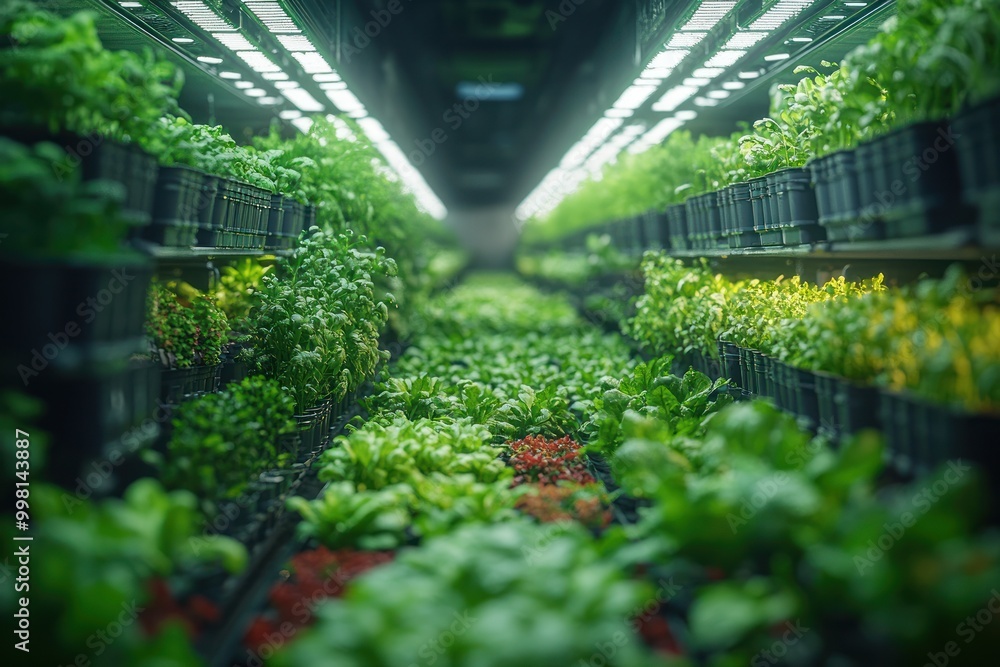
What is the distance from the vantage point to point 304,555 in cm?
200

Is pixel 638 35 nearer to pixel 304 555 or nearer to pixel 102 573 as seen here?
pixel 304 555

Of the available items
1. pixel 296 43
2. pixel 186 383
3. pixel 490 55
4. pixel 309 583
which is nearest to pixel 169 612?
pixel 309 583

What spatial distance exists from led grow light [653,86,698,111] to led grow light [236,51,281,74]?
2615 millimetres

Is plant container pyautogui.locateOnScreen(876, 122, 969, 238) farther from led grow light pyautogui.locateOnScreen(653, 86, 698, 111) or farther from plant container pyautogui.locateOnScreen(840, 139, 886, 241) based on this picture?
led grow light pyautogui.locateOnScreen(653, 86, 698, 111)

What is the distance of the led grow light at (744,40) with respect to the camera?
11.1 feet

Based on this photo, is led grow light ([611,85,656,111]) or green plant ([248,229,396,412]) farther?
led grow light ([611,85,656,111])

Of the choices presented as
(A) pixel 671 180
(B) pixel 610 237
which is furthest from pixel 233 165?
(B) pixel 610 237

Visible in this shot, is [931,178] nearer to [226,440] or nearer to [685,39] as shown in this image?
[685,39]

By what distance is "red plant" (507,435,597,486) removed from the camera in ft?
8.66

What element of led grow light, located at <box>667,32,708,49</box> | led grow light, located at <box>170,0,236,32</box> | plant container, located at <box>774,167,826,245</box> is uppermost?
led grow light, located at <box>667,32,708,49</box>

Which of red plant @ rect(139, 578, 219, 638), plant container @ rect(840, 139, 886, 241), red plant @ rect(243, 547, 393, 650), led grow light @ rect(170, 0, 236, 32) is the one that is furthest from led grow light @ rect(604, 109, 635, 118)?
red plant @ rect(139, 578, 219, 638)

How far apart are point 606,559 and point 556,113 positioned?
7198mm

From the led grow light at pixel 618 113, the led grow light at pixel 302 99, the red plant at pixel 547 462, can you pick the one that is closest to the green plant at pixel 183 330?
the red plant at pixel 547 462

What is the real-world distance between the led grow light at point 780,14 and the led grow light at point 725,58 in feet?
1.21
